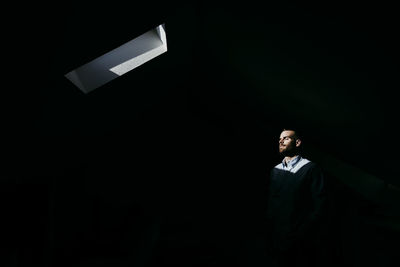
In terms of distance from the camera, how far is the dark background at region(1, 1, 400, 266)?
64.7 inches

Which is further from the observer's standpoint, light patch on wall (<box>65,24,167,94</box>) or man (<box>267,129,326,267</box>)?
light patch on wall (<box>65,24,167,94</box>)

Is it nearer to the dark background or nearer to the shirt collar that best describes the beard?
the shirt collar

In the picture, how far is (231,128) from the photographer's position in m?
5.05

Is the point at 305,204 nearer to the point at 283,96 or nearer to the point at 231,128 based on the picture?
the point at 283,96

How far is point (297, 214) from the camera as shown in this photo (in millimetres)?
2457

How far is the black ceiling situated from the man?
0.58 meters

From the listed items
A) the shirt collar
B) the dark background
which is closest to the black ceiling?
the dark background

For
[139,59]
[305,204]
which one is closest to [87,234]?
[139,59]

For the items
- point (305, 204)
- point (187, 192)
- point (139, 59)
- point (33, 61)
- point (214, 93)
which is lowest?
point (305, 204)

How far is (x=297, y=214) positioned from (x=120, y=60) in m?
2.13

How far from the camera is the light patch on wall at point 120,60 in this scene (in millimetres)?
2773

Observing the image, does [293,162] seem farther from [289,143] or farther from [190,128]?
[190,128]

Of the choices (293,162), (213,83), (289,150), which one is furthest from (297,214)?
(213,83)

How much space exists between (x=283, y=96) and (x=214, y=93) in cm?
189
